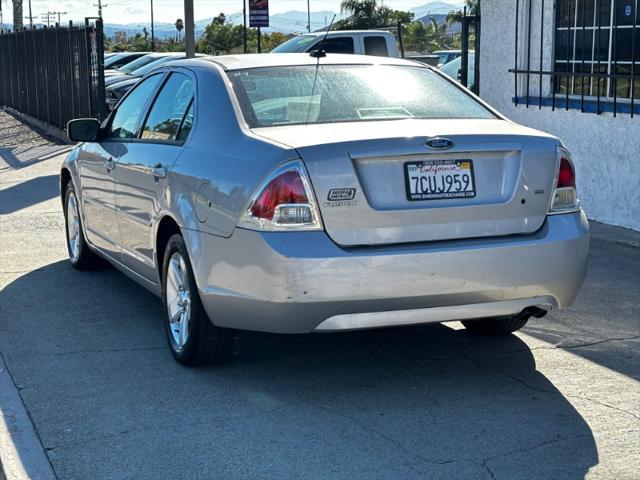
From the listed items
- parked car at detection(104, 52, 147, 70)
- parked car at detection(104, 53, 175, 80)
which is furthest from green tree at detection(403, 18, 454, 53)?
parked car at detection(104, 53, 175, 80)

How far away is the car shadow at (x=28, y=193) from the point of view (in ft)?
Result: 40.1

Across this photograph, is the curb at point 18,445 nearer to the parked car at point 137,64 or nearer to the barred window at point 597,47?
the barred window at point 597,47

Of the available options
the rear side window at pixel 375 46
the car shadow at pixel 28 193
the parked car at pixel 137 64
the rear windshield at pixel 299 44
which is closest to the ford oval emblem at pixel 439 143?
the car shadow at pixel 28 193

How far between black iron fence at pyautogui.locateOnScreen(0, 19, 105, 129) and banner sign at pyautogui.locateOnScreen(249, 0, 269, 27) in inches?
239

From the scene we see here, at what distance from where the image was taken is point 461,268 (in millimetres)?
5016

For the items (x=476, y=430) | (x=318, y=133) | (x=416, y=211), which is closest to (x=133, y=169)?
(x=318, y=133)

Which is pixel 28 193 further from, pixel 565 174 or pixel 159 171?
pixel 565 174

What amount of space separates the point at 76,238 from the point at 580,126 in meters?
5.24

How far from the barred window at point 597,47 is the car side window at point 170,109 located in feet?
15.8

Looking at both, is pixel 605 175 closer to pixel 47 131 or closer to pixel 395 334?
pixel 395 334

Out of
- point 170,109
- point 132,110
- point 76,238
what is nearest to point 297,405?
point 170,109

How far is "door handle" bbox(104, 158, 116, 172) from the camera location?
697cm

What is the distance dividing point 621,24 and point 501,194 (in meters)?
5.95

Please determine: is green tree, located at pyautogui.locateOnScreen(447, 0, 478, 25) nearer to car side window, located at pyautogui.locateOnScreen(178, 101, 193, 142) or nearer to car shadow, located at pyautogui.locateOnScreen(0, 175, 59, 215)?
car shadow, located at pyautogui.locateOnScreen(0, 175, 59, 215)
